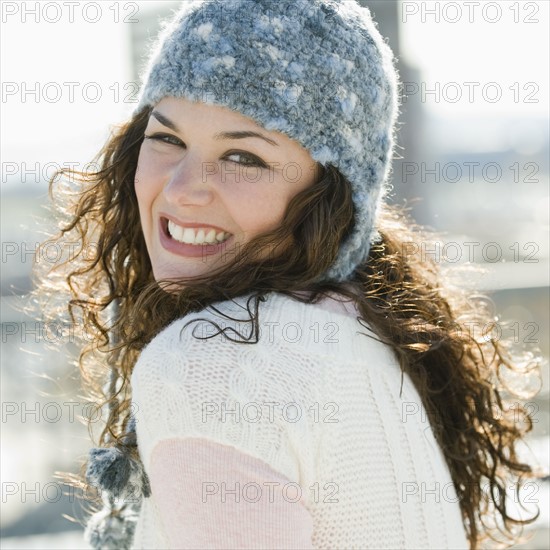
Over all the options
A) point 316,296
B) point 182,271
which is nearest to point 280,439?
point 316,296

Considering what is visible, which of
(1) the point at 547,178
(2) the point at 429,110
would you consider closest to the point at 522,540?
(2) the point at 429,110

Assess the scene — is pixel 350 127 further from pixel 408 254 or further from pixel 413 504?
pixel 413 504

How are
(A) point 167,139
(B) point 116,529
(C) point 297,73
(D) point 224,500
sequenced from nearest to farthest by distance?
(D) point 224,500 < (C) point 297,73 < (A) point 167,139 < (B) point 116,529

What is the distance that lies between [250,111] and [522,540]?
66.6 inches

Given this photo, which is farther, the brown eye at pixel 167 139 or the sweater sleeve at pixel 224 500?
the brown eye at pixel 167 139

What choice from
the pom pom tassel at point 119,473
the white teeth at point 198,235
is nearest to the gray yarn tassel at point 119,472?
the pom pom tassel at point 119,473

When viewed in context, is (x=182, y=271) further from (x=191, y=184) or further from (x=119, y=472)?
(x=119, y=472)

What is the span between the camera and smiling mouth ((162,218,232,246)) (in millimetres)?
2031

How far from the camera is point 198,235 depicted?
204cm

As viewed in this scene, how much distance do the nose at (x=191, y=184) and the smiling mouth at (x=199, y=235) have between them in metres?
0.06

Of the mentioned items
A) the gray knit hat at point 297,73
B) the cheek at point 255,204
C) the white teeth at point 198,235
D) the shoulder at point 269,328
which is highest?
the gray knit hat at point 297,73

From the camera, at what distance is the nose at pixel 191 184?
1.99 m

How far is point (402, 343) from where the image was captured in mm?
1998

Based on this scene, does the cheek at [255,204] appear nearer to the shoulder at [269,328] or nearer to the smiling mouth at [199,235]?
the smiling mouth at [199,235]
